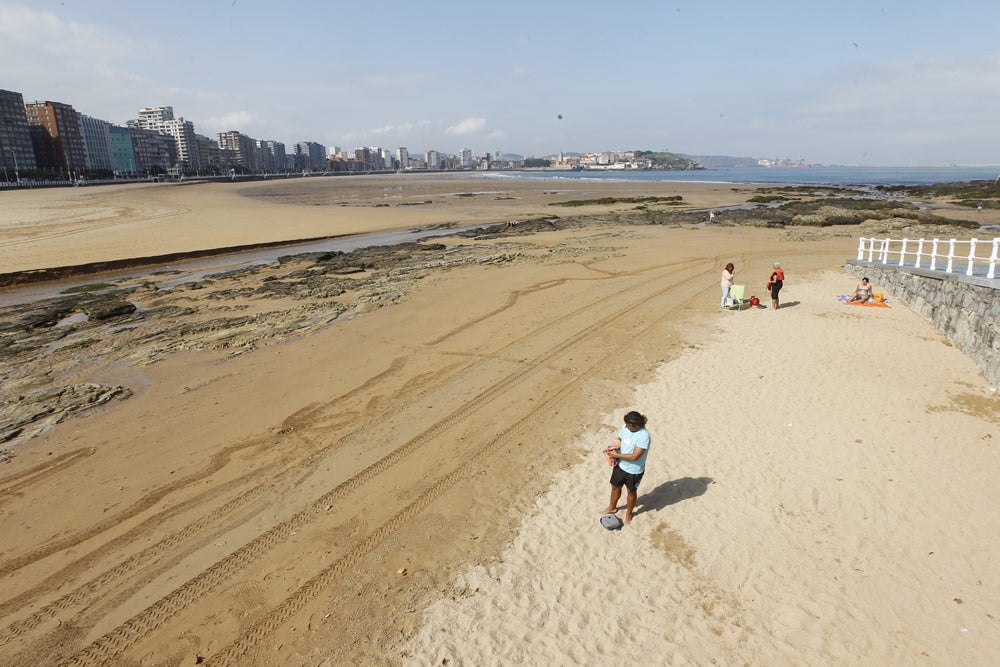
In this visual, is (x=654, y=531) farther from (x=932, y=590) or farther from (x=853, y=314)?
(x=853, y=314)

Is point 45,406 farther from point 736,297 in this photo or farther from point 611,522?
point 736,297

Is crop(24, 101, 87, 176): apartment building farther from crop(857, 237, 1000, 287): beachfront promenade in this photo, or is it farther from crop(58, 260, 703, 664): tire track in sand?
crop(857, 237, 1000, 287): beachfront promenade

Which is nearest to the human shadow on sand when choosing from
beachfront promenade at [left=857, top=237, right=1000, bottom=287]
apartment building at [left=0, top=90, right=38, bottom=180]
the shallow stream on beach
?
beachfront promenade at [left=857, top=237, right=1000, bottom=287]

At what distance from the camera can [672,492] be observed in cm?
696

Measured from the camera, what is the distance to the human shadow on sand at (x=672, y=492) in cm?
674

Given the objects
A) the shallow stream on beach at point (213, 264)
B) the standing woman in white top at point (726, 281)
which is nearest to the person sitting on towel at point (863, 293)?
the standing woman in white top at point (726, 281)

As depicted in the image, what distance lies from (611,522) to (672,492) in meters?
1.15

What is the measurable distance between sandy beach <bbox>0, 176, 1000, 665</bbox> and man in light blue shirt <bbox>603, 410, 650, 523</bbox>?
0.43m

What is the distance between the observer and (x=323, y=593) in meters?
5.45

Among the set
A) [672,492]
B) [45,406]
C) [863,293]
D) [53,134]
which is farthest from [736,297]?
[53,134]

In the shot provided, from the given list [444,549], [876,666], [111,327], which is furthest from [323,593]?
[111,327]

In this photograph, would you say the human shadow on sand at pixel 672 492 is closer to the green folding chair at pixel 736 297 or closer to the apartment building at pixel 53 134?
the green folding chair at pixel 736 297

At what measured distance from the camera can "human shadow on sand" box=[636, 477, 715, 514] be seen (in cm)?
674

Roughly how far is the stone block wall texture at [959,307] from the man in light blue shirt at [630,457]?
8.07 meters
